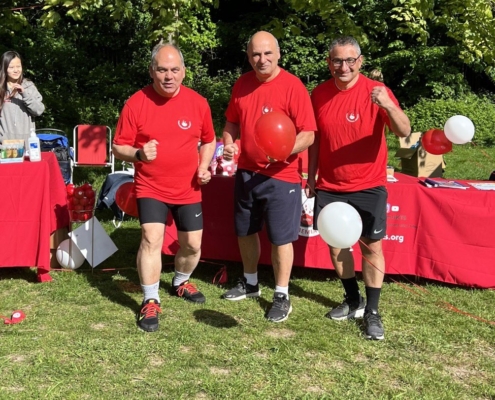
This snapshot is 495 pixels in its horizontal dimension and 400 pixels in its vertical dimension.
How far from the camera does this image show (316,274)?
16.6 ft

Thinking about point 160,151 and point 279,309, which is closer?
point 160,151

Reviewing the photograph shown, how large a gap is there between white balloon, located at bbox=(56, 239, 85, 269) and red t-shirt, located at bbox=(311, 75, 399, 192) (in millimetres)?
2272

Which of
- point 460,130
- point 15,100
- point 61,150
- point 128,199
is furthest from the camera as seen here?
point 61,150

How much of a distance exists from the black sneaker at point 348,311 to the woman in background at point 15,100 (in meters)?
3.15

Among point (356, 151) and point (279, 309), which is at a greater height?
point (356, 151)

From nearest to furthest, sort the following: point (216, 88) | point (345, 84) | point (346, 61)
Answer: point (346, 61)
point (345, 84)
point (216, 88)

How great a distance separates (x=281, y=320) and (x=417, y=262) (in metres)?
1.36

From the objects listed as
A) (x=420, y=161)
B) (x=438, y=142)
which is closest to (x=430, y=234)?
(x=438, y=142)

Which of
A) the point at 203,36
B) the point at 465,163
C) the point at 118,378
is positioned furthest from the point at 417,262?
the point at 203,36

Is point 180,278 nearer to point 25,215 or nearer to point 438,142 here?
point 25,215

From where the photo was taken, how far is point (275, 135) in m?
3.45

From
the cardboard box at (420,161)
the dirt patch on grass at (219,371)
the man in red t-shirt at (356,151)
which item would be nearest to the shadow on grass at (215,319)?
the dirt patch on grass at (219,371)

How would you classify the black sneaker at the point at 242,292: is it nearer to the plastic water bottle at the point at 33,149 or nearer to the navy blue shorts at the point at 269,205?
the navy blue shorts at the point at 269,205

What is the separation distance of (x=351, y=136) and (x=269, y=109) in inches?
22.1
